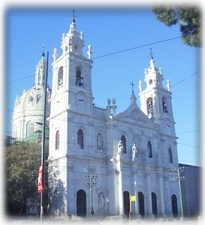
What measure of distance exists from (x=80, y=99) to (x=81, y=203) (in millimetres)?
11697

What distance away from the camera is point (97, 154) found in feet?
121

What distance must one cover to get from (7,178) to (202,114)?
21.8 metres

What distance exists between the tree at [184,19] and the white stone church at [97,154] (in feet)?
70.8

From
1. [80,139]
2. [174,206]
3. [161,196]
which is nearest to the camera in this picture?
[80,139]

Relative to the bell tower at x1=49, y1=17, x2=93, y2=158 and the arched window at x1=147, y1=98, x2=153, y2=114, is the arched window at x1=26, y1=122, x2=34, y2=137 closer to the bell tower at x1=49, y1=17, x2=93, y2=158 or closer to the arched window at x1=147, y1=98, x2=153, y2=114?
the bell tower at x1=49, y1=17, x2=93, y2=158

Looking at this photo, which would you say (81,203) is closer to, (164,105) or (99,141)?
(99,141)

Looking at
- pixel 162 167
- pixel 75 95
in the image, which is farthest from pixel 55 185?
pixel 162 167

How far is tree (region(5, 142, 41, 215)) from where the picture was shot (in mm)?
29875

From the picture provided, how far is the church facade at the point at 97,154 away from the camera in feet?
111

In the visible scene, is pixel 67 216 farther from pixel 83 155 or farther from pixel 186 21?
pixel 186 21

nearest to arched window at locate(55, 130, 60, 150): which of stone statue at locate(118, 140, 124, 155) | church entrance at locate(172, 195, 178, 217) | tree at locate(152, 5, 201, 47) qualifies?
→ stone statue at locate(118, 140, 124, 155)

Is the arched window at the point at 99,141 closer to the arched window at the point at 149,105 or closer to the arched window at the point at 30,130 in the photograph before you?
the arched window at the point at 149,105

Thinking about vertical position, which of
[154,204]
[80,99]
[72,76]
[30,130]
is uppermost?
[72,76]

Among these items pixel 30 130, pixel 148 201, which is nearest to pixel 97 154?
pixel 148 201
